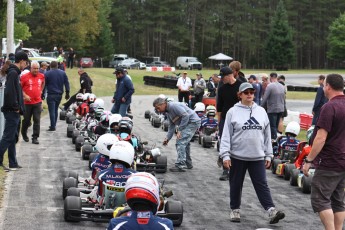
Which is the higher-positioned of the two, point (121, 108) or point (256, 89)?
point (256, 89)

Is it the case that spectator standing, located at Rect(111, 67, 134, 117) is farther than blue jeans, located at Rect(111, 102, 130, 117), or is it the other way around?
blue jeans, located at Rect(111, 102, 130, 117)

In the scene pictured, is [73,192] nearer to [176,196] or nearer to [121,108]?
[176,196]

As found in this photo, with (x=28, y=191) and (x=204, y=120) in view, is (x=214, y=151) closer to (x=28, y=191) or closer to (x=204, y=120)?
(x=204, y=120)

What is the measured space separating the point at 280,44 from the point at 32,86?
8011cm

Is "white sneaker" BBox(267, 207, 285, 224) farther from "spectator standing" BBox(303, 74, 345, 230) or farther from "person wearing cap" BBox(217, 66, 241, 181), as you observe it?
"person wearing cap" BBox(217, 66, 241, 181)

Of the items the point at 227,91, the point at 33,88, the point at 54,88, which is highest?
the point at 227,91

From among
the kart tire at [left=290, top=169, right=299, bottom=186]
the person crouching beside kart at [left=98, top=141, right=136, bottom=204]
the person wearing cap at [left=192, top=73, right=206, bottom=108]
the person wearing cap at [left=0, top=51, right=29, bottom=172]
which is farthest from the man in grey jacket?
the person wearing cap at [left=192, top=73, right=206, bottom=108]

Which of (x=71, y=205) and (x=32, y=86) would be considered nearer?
(x=71, y=205)

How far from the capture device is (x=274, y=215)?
377 inches

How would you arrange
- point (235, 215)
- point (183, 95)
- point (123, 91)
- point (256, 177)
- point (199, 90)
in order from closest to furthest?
point (256, 177) → point (235, 215) → point (123, 91) → point (199, 90) → point (183, 95)

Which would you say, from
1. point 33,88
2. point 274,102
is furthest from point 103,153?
point 274,102

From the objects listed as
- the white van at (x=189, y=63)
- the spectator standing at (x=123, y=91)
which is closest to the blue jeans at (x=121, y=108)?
the spectator standing at (x=123, y=91)

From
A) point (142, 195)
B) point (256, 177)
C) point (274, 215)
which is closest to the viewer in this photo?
point (142, 195)

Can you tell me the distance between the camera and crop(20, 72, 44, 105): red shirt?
56.1 feet
